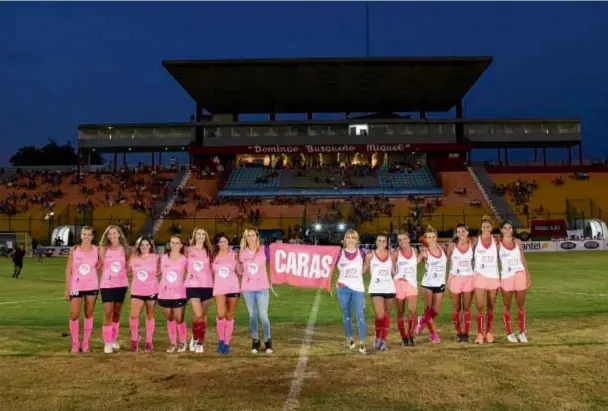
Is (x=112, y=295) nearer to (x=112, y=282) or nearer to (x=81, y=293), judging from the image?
(x=112, y=282)

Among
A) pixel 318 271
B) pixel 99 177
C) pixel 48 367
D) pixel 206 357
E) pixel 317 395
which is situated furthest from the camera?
pixel 99 177

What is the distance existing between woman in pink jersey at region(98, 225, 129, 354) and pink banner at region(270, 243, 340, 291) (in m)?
2.69

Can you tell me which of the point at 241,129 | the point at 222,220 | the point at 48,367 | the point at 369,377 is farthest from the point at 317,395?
the point at 241,129

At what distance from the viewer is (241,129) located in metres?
57.5

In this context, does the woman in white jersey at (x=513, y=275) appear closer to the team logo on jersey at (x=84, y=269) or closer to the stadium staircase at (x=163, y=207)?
the team logo on jersey at (x=84, y=269)

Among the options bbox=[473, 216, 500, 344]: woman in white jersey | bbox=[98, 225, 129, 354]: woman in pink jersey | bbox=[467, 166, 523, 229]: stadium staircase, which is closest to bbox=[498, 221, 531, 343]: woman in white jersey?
bbox=[473, 216, 500, 344]: woman in white jersey

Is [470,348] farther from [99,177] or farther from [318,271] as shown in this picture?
[99,177]

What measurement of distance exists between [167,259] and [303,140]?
161ft

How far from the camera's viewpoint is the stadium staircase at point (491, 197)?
4112cm

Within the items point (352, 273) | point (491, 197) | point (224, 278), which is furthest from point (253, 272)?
point (491, 197)

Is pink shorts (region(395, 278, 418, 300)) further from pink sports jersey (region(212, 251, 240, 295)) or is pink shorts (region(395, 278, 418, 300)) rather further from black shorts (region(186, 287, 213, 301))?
black shorts (region(186, 287, 213, 301))

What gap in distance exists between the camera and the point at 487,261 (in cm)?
869

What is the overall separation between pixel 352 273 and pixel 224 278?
2.06 m

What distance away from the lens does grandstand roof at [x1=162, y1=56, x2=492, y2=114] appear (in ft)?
158
